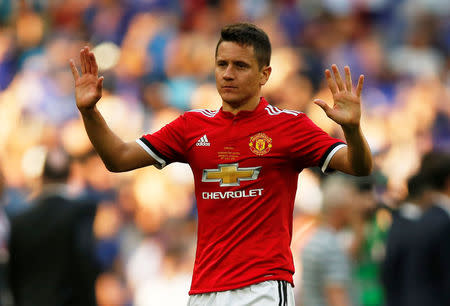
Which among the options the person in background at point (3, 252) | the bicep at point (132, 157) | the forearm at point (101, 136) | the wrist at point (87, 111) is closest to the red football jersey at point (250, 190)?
the bicep at point (132, 157)

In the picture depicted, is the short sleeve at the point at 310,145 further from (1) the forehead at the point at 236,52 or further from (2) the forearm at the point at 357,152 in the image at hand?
(1) the forehead at the point at 236,52

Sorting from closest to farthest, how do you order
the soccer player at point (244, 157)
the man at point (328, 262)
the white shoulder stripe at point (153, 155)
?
the soccer player at point (244, 157) → the white shoulder stripe at point (153, 155) → the man at point (328, 262)

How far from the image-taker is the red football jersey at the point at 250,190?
5523mm

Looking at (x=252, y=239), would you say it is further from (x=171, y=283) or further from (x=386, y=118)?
(x=386, y=118)

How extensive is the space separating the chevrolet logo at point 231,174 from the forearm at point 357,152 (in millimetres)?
527

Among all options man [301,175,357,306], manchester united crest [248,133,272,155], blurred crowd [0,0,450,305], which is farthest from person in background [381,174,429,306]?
manchester united crest [248,133,272,155]

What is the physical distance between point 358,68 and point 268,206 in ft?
35.4

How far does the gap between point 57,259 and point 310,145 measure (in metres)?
2.89

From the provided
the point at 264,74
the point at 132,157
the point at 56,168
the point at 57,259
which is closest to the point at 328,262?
the point at 57,259

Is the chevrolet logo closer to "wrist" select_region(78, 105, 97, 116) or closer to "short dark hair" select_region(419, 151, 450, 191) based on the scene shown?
"wrist" select_region(78, 105, 97, 116)

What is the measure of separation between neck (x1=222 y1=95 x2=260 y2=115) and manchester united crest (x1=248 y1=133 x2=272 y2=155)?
214 millimetres

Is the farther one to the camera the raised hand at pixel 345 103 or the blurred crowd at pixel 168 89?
the blurred crowd at pixel 168 89

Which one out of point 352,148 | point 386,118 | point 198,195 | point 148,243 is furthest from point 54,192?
point 386,118

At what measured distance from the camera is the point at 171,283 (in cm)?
1297
